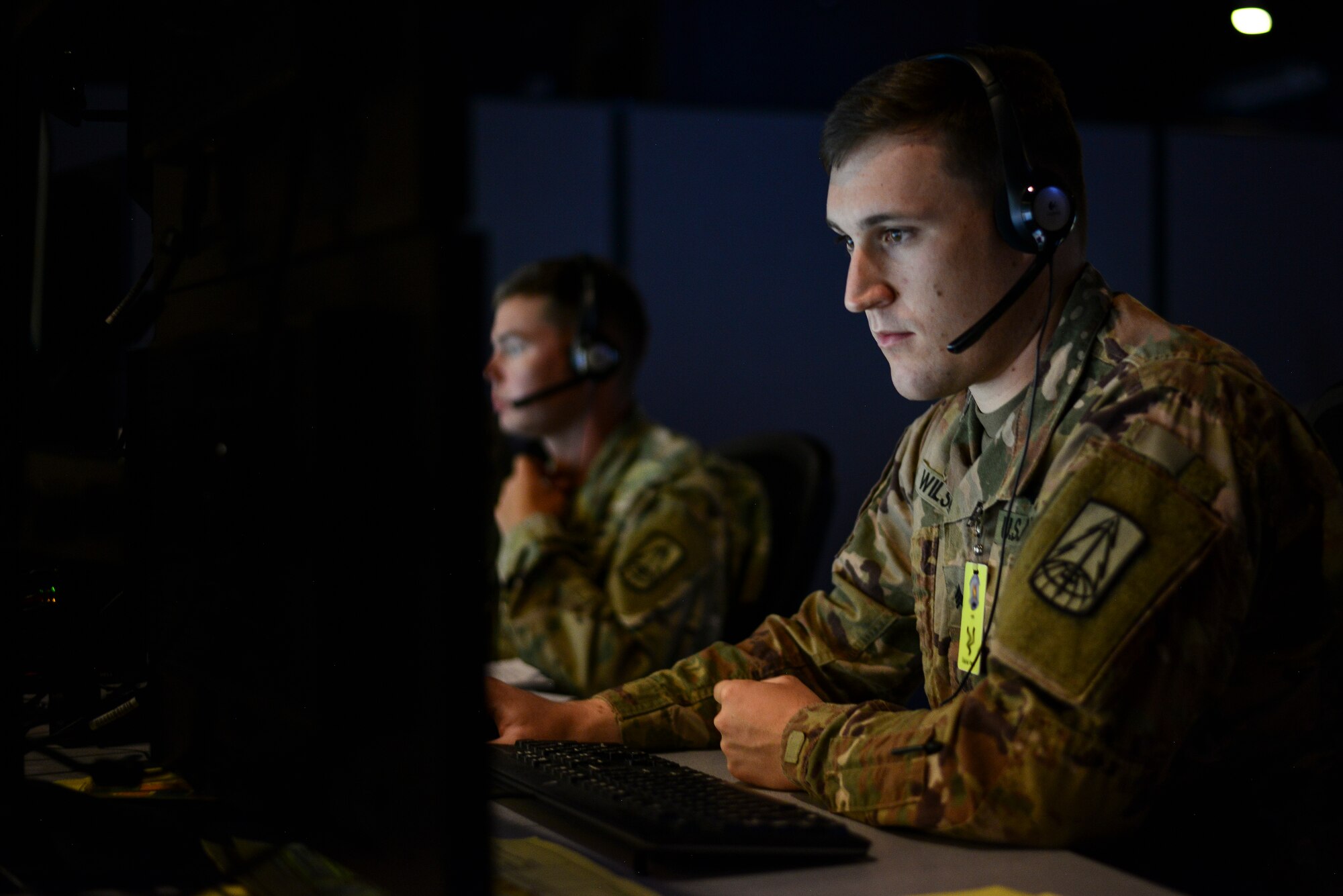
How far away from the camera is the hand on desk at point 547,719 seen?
3.38ft

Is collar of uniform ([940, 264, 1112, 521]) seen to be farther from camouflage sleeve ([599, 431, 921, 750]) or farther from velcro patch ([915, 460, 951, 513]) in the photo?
camouflage sleeve ([599, 431, 921, 750])

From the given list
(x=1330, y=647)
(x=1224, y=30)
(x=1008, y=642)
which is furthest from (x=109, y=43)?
(x=1224, y=30)

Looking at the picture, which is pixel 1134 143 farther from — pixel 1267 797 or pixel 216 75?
pixel 216 75

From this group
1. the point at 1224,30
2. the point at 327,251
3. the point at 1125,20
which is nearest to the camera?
the point at 327,251

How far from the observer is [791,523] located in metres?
1.89

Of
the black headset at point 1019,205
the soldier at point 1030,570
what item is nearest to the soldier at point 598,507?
the soldier at point 1030,570

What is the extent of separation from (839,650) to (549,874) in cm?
50

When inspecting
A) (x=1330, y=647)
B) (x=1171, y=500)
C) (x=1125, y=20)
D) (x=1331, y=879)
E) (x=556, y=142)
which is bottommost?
(x=1331, y=879)

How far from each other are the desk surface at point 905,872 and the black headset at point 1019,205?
0.41 m

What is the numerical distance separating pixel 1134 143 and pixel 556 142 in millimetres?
1249

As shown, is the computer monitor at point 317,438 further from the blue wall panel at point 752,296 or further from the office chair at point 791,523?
the blue wall panel at point 752,296

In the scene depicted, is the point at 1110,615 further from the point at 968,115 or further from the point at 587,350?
the point at 587,350

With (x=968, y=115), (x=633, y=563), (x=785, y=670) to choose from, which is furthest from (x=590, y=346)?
(x=968, y=115)

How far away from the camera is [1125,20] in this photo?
151 inches
